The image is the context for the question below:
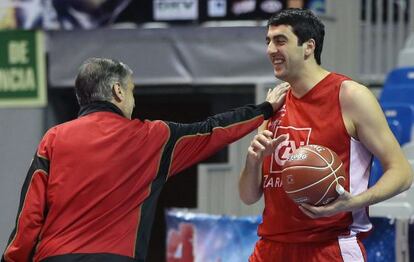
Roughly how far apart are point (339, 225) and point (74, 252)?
3.80ft

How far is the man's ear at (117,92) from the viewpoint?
15.1 ft

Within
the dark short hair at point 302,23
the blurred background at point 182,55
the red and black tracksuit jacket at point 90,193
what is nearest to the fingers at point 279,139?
the dark short hair at point 302,23

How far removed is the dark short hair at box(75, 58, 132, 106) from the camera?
4574 mm

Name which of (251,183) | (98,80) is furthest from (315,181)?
(98,80)

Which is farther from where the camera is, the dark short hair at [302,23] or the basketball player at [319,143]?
the dark short hair at [302,23]

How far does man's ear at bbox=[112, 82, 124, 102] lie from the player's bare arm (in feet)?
3.14

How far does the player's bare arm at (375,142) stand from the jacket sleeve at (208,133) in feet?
1.69

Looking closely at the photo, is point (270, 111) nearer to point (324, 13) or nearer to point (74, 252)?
point (74, 252)

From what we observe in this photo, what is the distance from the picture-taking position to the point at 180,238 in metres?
8.49

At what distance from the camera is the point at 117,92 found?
4598mm

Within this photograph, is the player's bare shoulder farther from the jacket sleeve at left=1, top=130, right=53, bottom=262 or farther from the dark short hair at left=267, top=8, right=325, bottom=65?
the jacket sleeve at left=1, top=130, right=53, bottom=262

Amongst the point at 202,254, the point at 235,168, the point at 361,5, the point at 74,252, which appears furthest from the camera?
the point at 361,5

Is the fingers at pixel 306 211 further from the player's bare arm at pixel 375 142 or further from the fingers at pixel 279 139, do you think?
the fingers at pixel 279 139

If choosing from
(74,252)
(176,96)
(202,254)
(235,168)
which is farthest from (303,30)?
(176,96)
